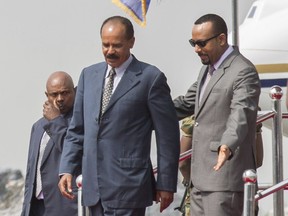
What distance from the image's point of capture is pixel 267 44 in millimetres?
11469

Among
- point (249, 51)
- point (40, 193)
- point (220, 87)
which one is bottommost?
point (40, 193)

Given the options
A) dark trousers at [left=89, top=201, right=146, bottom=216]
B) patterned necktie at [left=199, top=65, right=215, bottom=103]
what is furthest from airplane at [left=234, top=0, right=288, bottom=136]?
dark trousers at [left=89, top=201, right=146, bottom=216]

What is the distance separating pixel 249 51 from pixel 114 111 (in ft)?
14.8

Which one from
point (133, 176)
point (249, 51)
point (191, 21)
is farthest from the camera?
point (191, 21)

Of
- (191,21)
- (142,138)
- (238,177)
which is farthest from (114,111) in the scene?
(191,21)

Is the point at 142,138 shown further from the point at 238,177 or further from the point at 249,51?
the point at 249,51

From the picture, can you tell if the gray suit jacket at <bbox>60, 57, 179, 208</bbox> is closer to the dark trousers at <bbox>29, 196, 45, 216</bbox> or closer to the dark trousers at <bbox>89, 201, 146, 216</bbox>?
the dark trousers at <bbox>89, 201, 146, 216</bbox>

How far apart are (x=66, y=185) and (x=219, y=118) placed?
812 millimetres

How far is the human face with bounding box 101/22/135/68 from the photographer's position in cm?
712

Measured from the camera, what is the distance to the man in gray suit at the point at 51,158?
25.9 feet

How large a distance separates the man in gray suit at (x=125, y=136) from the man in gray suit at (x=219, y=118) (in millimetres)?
191

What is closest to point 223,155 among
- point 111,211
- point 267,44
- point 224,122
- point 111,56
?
→ point 224,122

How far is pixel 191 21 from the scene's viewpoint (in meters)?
12.7

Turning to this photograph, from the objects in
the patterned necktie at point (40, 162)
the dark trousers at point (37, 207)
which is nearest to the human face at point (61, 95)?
the patterned necktie at point (40, 162)
